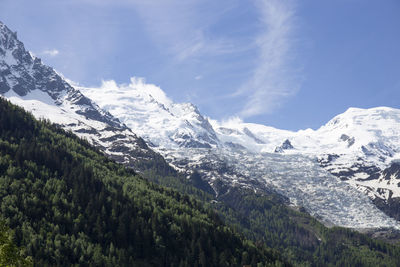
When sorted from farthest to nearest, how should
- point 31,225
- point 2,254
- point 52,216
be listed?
point 52,216 → point 31,225 → point 2,254

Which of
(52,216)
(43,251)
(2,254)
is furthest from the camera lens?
(52,216)

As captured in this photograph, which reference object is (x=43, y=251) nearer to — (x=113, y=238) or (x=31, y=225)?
(x=31, y=225)

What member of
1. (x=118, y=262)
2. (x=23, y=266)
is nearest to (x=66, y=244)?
(x=118, y=262)

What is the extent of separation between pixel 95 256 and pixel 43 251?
19333 millimetres

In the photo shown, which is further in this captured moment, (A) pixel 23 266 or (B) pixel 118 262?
(B) pixel 118 262

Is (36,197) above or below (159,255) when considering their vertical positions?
above

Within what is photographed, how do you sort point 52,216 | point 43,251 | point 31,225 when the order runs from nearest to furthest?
point 43,251 → point 31,225 → point 52,216

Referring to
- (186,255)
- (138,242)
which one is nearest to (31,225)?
(138,242)

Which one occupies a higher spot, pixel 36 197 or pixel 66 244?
pixel 36 197

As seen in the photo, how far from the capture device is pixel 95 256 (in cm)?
17262

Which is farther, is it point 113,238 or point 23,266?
point 113,238

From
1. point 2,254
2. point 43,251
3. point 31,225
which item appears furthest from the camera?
point 31,225

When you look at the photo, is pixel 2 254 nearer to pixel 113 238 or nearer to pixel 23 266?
pixel 23 266

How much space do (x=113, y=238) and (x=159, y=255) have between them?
2161 cm
